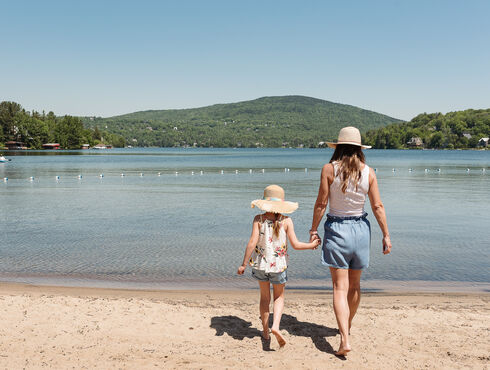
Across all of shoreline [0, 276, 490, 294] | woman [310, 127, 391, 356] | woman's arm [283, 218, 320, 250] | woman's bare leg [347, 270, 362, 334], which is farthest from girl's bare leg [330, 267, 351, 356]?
shoreline [0, 276, 490, 294]

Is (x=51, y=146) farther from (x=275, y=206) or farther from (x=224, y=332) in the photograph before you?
(x=275, y=206)

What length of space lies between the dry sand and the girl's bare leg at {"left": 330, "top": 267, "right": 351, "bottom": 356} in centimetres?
21

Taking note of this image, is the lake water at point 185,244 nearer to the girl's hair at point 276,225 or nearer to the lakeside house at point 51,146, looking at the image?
the girl's hair at point 276,225

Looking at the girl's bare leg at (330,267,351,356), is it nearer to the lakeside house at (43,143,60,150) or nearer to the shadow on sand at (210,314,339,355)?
the shadow on sand at (210,314,339,355)

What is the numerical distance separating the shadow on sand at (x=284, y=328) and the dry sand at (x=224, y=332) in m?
0.01

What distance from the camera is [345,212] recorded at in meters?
5.40

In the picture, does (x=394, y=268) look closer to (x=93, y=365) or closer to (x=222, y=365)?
(x=222, y=365)

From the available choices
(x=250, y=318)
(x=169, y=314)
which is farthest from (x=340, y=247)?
(x=169, y=314)

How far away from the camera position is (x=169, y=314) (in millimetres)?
7070

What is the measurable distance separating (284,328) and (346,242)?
75.5 inches

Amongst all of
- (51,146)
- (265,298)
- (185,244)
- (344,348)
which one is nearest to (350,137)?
(265,298)

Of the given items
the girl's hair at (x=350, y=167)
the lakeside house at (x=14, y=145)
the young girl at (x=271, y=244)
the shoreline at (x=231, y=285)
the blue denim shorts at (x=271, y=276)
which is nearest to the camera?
the girl's hair at (x=350, y=167)

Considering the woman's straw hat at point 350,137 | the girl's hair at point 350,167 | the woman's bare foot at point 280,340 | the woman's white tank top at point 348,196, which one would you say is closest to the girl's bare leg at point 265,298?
the woman's bare foot at point 280,340

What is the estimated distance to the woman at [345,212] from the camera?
532 centimetres
